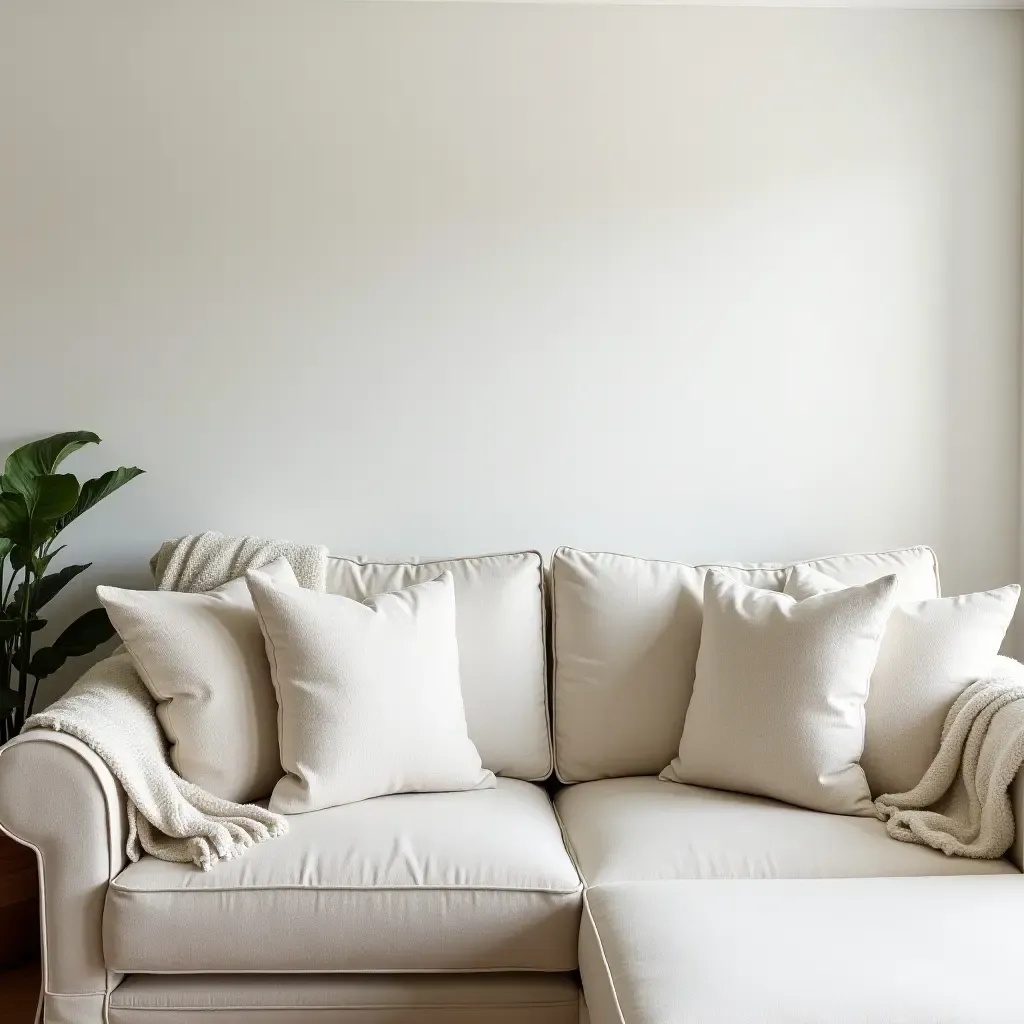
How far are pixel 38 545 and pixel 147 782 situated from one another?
78cm

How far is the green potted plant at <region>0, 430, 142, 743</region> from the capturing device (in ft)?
7.64

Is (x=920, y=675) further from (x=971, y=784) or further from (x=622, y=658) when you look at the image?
(x=622, y=658)

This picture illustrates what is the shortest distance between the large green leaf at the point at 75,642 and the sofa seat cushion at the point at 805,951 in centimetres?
144

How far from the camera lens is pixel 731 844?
1.91 m

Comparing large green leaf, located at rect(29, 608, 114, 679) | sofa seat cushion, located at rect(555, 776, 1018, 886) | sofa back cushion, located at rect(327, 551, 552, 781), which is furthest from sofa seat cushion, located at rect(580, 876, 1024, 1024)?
large green leaf, located at rect(29, 608, 114, 679)

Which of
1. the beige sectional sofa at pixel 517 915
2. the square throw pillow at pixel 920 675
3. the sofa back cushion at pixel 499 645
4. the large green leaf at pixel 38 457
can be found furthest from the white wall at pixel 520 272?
the beige sectional sofa at pixel 517 915

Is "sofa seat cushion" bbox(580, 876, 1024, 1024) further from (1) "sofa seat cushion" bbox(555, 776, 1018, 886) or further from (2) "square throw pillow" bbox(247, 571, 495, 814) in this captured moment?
(2) "square throw pillow" bbox(247, 571, 495, 814)

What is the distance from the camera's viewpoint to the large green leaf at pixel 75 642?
97.0 inches

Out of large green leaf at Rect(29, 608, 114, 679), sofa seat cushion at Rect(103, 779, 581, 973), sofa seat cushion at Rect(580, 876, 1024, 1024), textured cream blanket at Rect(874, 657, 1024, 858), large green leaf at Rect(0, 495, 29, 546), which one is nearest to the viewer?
sofa seat cushion at Rect(580, 876, 1024, 1024)

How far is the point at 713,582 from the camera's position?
7.57 feet

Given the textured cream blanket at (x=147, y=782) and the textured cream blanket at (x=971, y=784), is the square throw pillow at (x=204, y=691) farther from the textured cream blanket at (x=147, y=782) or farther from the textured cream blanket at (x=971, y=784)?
the textured cream blanket at (x=971, y=784)

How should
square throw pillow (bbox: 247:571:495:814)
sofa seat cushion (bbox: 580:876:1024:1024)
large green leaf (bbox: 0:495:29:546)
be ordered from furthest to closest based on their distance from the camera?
large green leaf (bbox: 0:495:29:546) → square throw pillow (bbox: 247:571:495:814) → sofa seat cushion (bbox: 580:876:1024:1024)

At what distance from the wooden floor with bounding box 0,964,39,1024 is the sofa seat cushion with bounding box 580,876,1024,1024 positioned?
123 centimetres

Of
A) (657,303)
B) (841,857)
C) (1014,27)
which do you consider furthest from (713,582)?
(1014,27)
